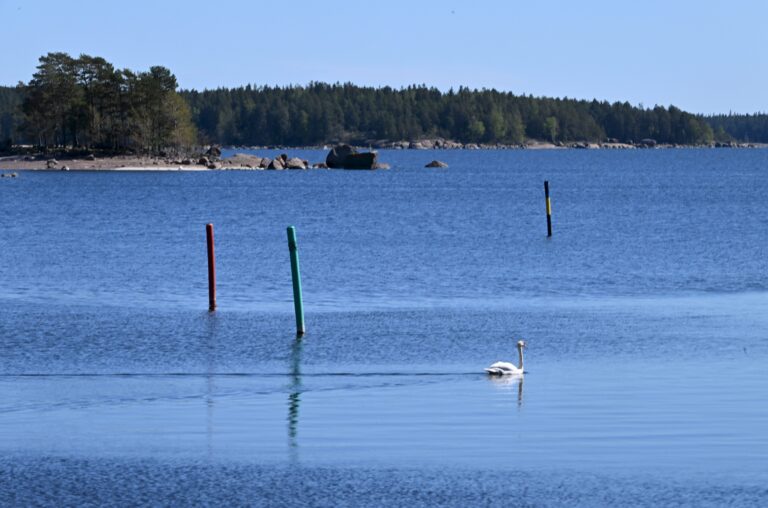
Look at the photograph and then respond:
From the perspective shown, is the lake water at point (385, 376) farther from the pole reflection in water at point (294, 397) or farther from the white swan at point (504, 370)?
the white swan at point (504, 370)

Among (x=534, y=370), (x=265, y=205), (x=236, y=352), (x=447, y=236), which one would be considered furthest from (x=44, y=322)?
(x=265, y=205)

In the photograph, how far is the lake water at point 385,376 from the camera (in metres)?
17.3

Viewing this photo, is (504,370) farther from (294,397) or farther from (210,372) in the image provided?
(210,372)

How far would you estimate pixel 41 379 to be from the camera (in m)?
25.8

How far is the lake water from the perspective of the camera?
56.6ft

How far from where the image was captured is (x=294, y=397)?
23.5m

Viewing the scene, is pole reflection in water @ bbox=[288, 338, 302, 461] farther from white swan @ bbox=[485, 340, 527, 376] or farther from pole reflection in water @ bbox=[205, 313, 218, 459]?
white swan @ bbox=[485, 340, 527, 376]

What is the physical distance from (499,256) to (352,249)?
7.57 meters

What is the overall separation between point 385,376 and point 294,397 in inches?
111

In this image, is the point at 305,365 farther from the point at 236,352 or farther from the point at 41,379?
the point at 41,379

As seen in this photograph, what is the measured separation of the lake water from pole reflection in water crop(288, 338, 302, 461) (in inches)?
3.1

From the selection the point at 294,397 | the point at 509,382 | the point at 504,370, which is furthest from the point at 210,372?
the point at 509,382

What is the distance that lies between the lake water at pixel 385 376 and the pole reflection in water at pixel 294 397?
0.26 ft

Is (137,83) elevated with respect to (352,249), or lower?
elevated
